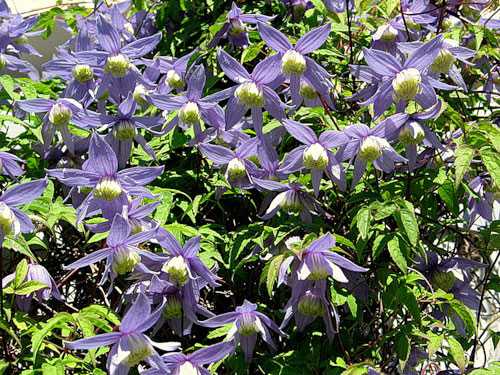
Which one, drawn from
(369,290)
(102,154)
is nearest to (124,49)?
(102,154)

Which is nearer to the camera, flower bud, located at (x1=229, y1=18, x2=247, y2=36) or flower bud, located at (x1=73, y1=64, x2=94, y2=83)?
flower bud, located at (x1=73, y1=64, x2=94, y2=83)

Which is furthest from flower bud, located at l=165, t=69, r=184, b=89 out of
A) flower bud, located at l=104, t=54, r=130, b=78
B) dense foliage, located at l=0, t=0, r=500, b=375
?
flower bud, located at l=104, t=54, r=130, b=78

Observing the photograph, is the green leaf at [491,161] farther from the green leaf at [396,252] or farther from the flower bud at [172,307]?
the flower bud at [172,307]

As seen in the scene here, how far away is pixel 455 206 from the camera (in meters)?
1.55

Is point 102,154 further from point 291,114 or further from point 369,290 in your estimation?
point 369,290

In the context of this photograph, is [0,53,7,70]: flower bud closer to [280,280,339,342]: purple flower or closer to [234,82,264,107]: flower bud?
[234,82,264,107]: flower bud

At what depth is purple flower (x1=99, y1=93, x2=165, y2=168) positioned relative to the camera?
1.63 meters

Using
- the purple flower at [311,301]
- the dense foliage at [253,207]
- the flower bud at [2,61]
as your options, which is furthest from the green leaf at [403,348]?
the flower bud at [2,61]

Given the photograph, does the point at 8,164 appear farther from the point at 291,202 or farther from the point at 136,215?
the point at 291,202

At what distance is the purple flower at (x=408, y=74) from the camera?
4.75 feet

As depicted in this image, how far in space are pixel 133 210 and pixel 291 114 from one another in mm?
424

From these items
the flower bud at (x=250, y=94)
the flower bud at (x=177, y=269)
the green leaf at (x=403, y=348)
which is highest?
the flower bud at (x=250, y=94)

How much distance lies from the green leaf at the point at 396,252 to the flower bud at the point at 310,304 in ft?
0.54

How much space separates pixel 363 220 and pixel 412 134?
0.63ft
